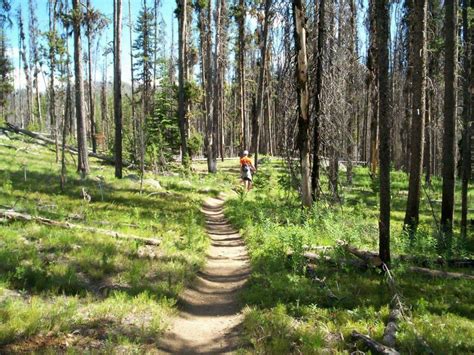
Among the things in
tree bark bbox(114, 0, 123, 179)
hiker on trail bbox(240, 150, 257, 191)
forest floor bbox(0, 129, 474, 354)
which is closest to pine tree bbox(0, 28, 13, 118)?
tree bark bbox(114, 0, 123, 179)

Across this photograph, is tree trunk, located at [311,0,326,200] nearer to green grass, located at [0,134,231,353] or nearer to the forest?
the forest

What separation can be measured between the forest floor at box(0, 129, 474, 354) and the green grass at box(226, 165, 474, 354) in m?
0.03

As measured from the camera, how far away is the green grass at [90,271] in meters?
5.18

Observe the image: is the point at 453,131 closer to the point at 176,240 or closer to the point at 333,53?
the point at 333,53

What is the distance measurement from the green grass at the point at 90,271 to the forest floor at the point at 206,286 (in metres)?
0.02

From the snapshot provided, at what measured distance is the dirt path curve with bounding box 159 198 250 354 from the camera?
225 inches

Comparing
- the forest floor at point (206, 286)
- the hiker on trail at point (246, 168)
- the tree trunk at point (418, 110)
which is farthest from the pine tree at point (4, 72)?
the tree trunk at point (418, 110)

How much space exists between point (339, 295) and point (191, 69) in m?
36.5

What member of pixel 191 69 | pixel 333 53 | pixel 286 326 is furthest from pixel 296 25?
pixel 191 69

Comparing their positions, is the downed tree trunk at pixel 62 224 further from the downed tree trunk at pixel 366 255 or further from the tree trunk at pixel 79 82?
the tree trunk at pixel 79 82

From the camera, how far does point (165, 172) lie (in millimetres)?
23875

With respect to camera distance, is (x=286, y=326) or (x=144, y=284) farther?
(x=144, y=284)

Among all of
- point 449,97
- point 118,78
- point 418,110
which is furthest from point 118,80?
point 449,97

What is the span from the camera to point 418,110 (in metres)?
11.0
